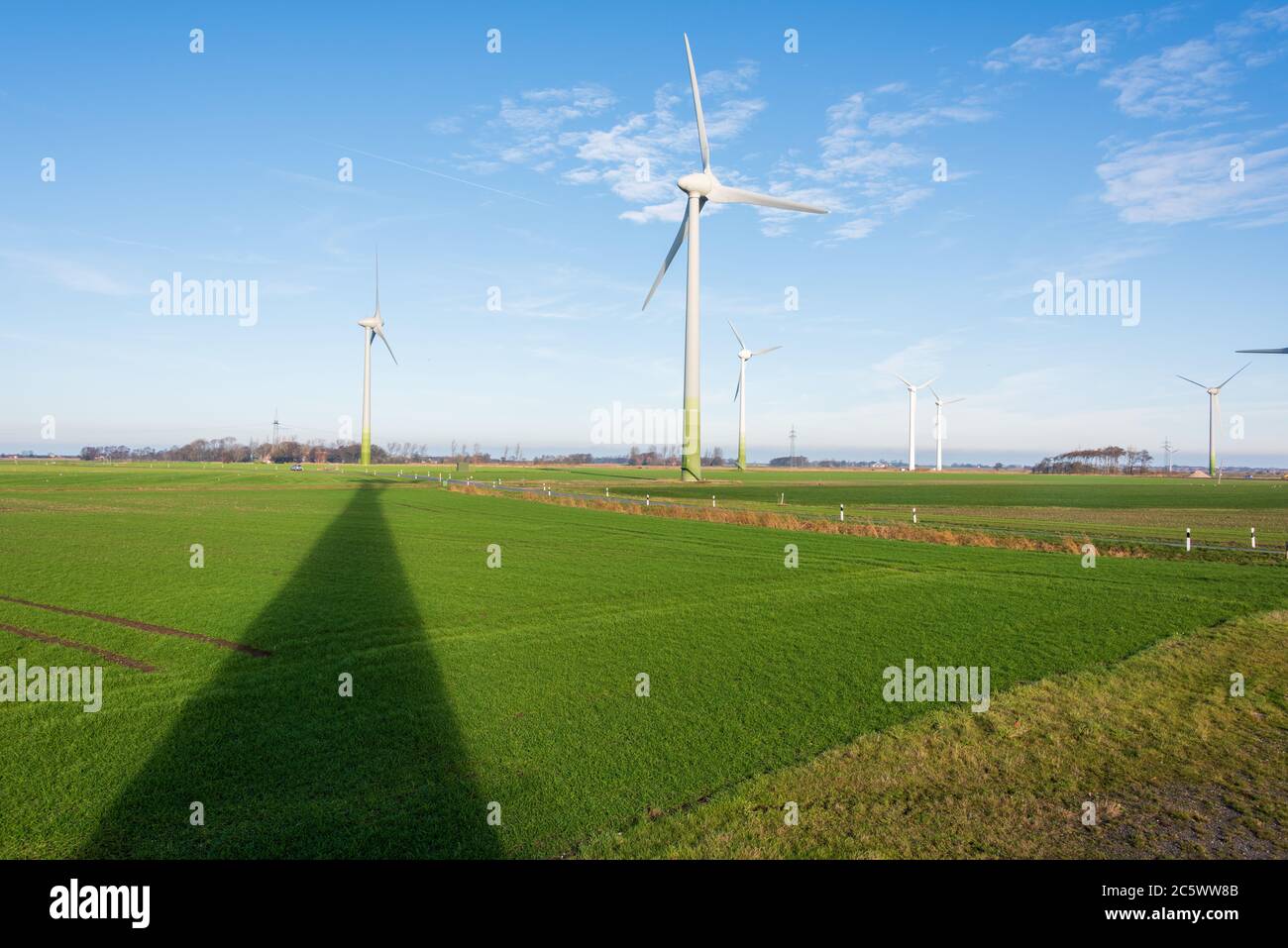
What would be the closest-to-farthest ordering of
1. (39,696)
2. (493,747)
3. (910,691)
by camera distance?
(493,747) < (39,696) < (910,691)

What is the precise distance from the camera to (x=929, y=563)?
81.1 ft

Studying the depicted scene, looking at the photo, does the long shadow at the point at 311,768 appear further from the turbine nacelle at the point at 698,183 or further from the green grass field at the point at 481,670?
the turbine nacelle at the point at 698,183

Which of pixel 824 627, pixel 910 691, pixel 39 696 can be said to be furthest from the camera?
A: pixel 824 627

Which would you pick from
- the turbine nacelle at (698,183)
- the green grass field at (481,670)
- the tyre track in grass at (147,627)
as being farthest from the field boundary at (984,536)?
the turbine nacelle at (698,183)

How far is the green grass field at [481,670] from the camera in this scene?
22.2ft

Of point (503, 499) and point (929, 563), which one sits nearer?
point (929, 563)

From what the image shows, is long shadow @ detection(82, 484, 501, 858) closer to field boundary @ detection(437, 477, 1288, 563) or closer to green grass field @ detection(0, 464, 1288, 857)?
green grass field @ detection(0, 464, 1288, 857)

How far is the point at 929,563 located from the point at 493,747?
19.9 metres

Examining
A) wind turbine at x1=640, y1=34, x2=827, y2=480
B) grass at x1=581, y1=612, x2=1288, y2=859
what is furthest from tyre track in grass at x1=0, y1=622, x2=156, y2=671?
wind turbine at x1=640, y1=34, x2=827, y2=480

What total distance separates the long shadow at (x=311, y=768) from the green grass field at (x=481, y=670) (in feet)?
0.12

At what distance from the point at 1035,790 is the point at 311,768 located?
7.46 meters

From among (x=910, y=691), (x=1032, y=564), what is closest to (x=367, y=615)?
(x=910, y=691)

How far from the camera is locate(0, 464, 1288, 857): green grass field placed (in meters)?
6.78
